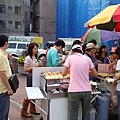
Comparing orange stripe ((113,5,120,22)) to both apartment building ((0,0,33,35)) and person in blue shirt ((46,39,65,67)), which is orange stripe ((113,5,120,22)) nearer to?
person in blue shirt ((46,39,65,67))

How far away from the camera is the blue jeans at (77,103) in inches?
138

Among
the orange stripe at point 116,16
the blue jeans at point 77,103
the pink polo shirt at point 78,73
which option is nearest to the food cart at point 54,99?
the blue jeans at point 77,103

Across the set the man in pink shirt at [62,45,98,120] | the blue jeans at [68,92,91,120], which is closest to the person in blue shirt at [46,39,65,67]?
the man in pink shirt at [62,45,98,120]

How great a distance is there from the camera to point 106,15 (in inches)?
173

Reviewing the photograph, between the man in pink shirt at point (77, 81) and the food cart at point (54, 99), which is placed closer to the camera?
the man in pink shirt at point (77, 81)

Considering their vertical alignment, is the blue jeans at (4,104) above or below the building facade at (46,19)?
below

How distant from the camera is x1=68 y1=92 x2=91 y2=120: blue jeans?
3.51 m

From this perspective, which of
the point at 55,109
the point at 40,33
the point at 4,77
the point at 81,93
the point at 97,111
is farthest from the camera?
the point at 40,33

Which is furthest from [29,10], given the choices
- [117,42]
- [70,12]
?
[117,42]

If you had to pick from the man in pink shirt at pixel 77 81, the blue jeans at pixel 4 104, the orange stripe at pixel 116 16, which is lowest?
the blue jeans at pixel 4 104

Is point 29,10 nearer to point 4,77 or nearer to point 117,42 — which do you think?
point 117,42

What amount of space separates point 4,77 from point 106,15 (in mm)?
2469

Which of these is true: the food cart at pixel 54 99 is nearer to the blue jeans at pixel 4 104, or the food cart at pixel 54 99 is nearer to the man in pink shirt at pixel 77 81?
the man in pink shirt at pixel 77 81

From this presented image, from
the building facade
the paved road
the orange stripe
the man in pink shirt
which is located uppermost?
the building facade
